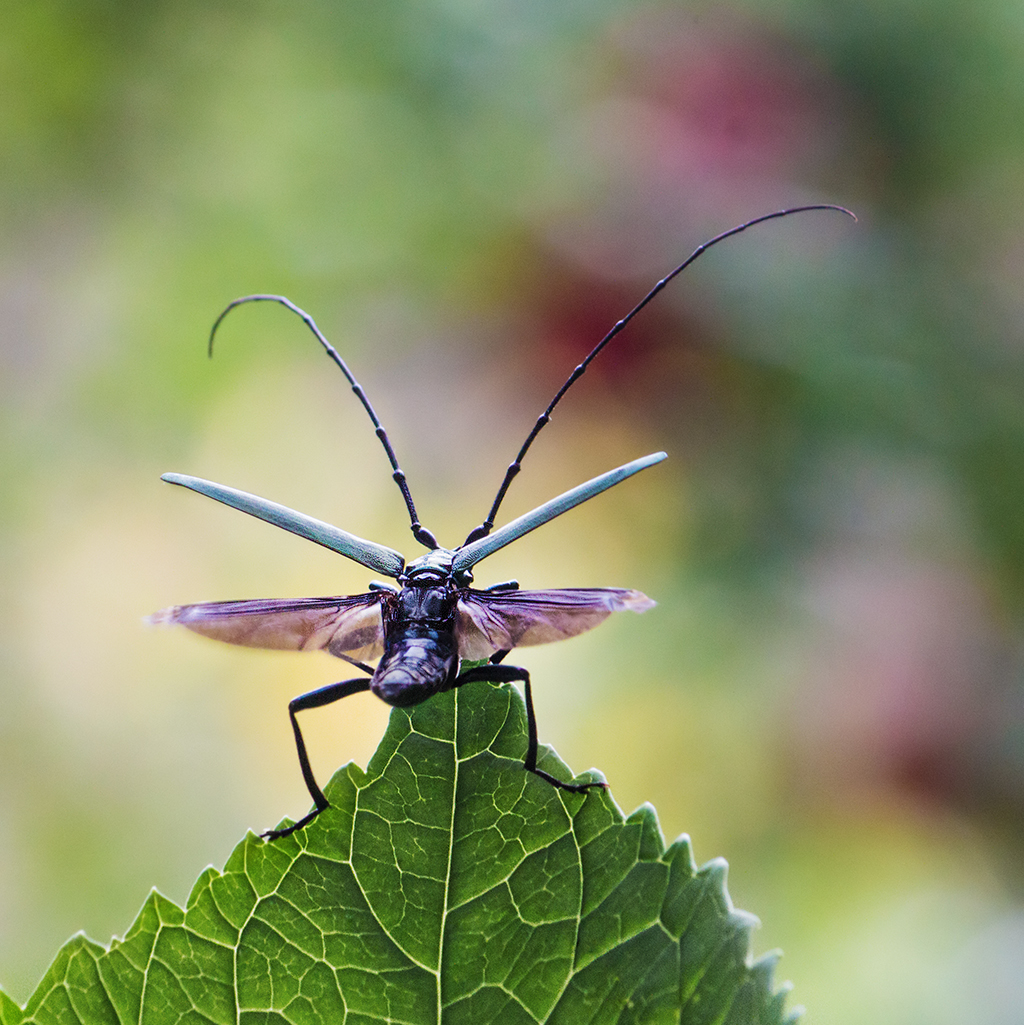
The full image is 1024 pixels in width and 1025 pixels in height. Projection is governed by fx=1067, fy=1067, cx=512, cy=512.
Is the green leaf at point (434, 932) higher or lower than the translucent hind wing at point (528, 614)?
lower

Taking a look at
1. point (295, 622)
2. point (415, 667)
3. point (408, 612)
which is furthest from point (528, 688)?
point (295, 622)

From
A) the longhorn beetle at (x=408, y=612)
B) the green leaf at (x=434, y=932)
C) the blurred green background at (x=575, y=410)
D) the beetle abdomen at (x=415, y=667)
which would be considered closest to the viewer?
the green leaf at (x=434, y=932)

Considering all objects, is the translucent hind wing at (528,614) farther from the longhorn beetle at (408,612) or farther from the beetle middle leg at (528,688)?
the beetle middle leg at (528,688)

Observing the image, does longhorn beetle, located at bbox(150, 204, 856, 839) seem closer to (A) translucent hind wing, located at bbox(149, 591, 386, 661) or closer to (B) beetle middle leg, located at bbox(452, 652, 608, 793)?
(A) translucent hind wing, located at bbox(149, 591, 386, 661)

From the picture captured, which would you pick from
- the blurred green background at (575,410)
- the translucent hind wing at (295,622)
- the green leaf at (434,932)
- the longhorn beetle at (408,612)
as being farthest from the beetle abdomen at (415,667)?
the blurred green background at (575,410)

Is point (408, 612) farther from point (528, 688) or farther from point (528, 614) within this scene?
point (528, 688)

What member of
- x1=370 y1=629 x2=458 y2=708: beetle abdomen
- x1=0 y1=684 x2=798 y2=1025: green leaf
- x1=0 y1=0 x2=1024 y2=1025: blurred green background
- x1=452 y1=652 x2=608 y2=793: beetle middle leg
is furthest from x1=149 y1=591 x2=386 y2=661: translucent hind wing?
x1=0 y1=0 x2=1024 y2=1025: blurred green background
